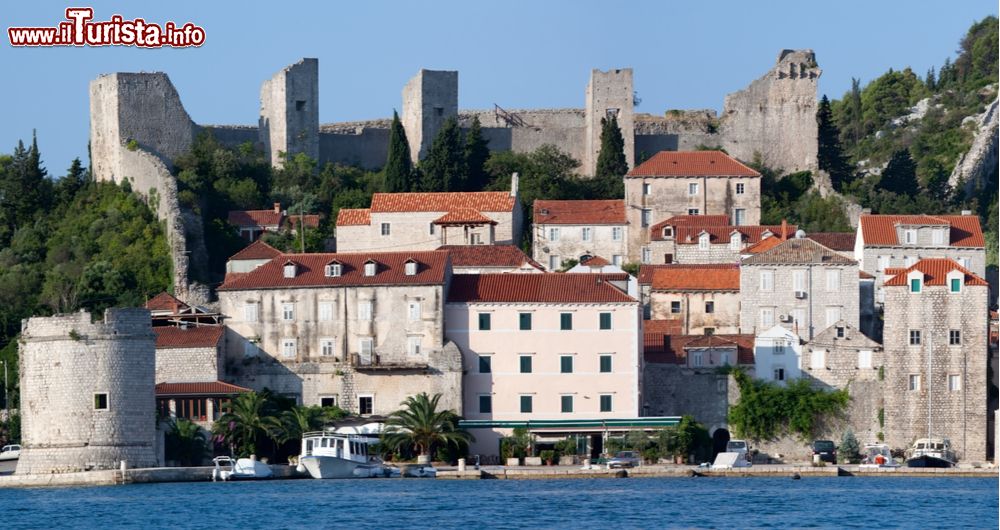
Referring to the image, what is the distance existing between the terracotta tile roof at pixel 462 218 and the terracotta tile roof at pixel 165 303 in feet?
44.7

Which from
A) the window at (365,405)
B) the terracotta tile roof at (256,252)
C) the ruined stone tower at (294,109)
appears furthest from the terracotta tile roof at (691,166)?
the window at (365,405)

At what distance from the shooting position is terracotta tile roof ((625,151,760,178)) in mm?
93875

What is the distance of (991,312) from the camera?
84.4 m

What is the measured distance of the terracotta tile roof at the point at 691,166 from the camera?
308 ft

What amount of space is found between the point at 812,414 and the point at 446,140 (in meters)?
29.5

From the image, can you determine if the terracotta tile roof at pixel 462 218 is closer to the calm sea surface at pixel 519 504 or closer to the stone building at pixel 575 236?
the stone building at pixel 575 236

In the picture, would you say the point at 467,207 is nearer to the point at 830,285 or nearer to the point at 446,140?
the point at 446,140

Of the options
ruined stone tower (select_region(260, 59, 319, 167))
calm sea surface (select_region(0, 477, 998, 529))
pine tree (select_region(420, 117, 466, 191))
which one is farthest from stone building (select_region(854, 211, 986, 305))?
ruined stone tower (select_region(260, 59, 319, 167))

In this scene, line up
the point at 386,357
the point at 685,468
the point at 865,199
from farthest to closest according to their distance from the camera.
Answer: the point at 865,199 → the point at 386,357 → the point at 685,468

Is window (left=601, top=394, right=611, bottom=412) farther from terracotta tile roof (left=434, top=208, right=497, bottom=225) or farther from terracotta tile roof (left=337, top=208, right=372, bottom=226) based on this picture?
terracotta tile roof (left=337, top=208, right=372, bottom=226)

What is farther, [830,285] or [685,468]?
[830,285]

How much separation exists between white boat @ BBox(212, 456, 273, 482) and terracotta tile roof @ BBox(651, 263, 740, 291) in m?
20.8

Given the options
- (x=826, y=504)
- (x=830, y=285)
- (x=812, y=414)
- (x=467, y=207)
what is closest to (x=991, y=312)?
(x=830, y=285)

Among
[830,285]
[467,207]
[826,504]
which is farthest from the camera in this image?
[467,207]
